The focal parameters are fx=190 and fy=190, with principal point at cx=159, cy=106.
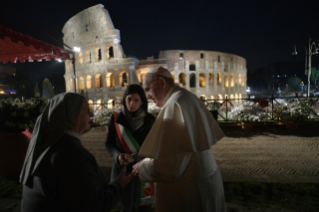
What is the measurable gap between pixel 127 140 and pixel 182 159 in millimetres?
1186

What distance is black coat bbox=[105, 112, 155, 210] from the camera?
2.40 metres

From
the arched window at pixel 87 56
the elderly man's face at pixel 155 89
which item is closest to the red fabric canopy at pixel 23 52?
the elderly man's face at pixel 155 89

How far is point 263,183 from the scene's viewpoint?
4.09 m

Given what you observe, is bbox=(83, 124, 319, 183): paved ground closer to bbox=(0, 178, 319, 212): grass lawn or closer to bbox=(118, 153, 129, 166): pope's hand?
bbox=(0, 178, 319, 212): grass lawn

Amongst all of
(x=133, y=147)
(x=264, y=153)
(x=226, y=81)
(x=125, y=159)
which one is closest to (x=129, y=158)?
(x=125, y=159)

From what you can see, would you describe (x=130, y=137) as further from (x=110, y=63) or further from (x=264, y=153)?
(x=110, y=63)

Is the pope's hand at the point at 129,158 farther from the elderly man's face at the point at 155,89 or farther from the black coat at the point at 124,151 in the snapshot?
the elderly man's face at the point at 155,89

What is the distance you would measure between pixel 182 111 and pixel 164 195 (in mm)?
766

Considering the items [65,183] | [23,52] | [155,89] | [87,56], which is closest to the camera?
[65,183]

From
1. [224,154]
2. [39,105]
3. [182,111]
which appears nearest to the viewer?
[182,111]

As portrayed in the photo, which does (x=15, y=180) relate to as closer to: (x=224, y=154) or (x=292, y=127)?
(x=224, y=154)

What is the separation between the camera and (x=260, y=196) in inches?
141

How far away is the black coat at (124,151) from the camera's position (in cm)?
240

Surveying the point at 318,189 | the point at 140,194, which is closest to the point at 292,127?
the point at 318,189
